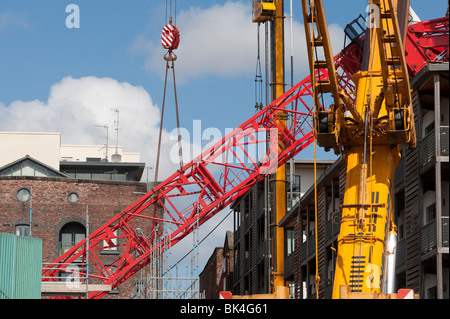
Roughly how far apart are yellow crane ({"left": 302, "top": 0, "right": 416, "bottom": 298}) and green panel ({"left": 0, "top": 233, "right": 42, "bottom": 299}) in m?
11.6

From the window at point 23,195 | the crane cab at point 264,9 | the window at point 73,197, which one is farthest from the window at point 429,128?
the window at point 23,195

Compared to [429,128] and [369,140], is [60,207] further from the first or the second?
[369,140]

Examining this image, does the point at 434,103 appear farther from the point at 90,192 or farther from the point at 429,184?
the point at 90,192

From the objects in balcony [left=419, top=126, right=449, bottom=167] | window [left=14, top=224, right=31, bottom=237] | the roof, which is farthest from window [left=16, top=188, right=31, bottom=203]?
balcony [left=419, top=126, right=449, bottom=167]

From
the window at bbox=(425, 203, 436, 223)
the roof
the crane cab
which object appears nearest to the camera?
the window at bbox=(425, 203, 436, 223)

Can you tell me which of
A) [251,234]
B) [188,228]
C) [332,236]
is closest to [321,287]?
[332,236]

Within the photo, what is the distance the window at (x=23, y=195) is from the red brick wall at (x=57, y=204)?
8.5 inches

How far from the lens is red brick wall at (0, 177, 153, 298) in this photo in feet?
218

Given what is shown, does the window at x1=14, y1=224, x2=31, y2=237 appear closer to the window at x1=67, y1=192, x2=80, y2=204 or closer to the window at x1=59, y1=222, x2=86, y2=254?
the window at x1=59, y1=222, x2=86, y2=254

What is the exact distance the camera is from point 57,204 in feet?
221

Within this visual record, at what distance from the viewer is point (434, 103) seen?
1187 inches

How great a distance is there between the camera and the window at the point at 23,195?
67.1 meters

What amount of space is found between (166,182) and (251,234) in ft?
61.4

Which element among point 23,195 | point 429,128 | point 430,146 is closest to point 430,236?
point 430,146
